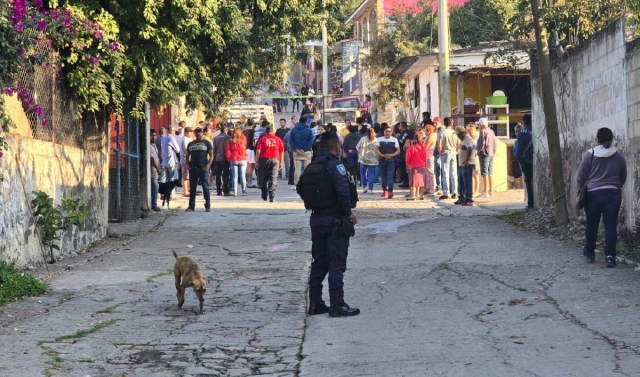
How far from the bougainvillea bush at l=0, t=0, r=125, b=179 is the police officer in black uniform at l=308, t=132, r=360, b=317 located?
12.0ft

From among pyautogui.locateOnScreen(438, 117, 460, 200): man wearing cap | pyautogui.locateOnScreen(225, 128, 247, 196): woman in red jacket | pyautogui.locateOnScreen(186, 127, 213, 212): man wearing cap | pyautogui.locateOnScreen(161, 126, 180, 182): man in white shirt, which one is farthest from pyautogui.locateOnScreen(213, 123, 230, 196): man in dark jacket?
pyautogui.locateOnScreen(438, 117, 460, 200): man wearing cap

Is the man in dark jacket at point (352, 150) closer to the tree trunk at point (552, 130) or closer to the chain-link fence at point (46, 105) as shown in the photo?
the tree trunk at point (552, 130)

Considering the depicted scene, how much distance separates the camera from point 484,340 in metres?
8.02

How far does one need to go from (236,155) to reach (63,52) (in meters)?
10.4

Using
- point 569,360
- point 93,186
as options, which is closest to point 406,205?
point 93,186

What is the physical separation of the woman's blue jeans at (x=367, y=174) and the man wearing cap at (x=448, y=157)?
2.70 m

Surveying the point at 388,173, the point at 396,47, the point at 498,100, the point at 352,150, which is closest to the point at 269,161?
the point at 388,173

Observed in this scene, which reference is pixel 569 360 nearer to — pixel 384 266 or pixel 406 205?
pixel 384 266

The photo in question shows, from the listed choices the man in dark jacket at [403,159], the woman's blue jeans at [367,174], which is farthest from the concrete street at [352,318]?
the man in dark jacket at [403,159]

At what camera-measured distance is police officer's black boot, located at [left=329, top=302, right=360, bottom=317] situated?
367 inches

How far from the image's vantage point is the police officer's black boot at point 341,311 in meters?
9.32

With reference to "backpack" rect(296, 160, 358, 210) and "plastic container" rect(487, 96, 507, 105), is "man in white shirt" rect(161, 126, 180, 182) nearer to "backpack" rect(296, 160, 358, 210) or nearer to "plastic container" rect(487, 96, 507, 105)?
"plastic container" rect(487, 96, 507, 105)

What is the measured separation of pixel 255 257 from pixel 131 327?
4.73m

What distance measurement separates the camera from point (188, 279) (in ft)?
31.6
